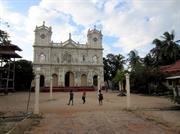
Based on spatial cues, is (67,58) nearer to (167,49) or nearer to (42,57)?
(42,57)

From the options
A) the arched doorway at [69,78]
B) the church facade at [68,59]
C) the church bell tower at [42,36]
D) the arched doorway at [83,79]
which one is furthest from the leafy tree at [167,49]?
the church bell tower at [42,36]

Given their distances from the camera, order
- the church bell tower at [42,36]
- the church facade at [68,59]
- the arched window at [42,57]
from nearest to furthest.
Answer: the church facade at [68,59] < the arched window at [42,57] < the church bell tower at [42,36]

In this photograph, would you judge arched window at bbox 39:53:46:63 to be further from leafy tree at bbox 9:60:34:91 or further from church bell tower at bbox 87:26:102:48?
church bell tower at bbox 87:26:102:48

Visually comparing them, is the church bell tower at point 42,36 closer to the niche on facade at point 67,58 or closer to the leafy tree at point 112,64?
the niche on facade at point 67,58

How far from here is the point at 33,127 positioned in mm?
10680

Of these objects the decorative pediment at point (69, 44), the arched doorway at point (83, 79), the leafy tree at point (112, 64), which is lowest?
the arched doorway at point (83, 79)

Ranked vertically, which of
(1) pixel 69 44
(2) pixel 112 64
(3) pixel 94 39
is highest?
(3) pixel 94 39

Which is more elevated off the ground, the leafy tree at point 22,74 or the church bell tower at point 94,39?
the church bell tower at point 94,39

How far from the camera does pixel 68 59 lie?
5869cm

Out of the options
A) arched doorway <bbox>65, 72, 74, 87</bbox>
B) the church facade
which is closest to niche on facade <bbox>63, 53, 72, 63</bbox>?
the church facade

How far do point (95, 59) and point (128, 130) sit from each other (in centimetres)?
5065

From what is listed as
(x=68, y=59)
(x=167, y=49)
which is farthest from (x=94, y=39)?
(x=167, y=49)

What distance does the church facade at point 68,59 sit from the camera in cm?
5688

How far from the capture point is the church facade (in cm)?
5688
